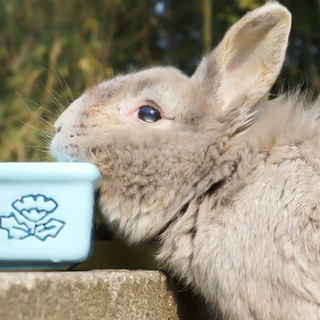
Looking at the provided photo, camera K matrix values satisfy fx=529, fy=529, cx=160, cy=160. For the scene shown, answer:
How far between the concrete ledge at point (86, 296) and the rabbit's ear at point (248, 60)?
2.00 feet

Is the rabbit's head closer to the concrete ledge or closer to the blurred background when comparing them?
the concrete ledge

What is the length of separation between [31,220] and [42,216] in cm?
3

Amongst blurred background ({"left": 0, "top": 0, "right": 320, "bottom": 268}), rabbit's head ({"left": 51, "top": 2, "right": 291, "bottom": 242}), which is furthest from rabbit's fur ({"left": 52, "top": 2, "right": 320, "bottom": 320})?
blurred background ({"left": 0, "top": 0, "right": 320, "bottom": 268})

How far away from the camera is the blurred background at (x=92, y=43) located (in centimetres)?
399

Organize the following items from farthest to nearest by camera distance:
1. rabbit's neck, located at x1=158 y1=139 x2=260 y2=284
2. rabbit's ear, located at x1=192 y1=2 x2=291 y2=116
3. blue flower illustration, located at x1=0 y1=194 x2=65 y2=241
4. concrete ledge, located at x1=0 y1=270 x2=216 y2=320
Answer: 1. rabbit's ear, located at x1=192 y1=2 x2=291 y2=116
2. rabbit's neck, located at x1=158 y1=139 x2=260 y2=284
3. blue flower illustration, located at x1=0 y1=194 x2=65 y2=241
4. concrete ledge, located at x1=0 y1=270 x2=216 y2=320

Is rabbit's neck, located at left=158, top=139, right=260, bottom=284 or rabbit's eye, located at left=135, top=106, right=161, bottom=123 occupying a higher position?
rabbit's eye, located at left=135, top=106, right=161, bottom=123

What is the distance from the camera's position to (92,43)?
13.5 ft

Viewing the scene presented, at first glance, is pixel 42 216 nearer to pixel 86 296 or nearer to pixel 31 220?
pixel 31 220

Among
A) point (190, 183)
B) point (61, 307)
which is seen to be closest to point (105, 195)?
point (190, 183)

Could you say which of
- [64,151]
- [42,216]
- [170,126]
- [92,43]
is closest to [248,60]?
[170,126]

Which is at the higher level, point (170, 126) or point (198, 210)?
point (170, 126)

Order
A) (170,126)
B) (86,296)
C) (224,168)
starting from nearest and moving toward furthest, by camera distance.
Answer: (86,296) → (224,168) → (170,126)

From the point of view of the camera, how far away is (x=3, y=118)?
4.19 meters

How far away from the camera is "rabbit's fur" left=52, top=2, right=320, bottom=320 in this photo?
1410mm
